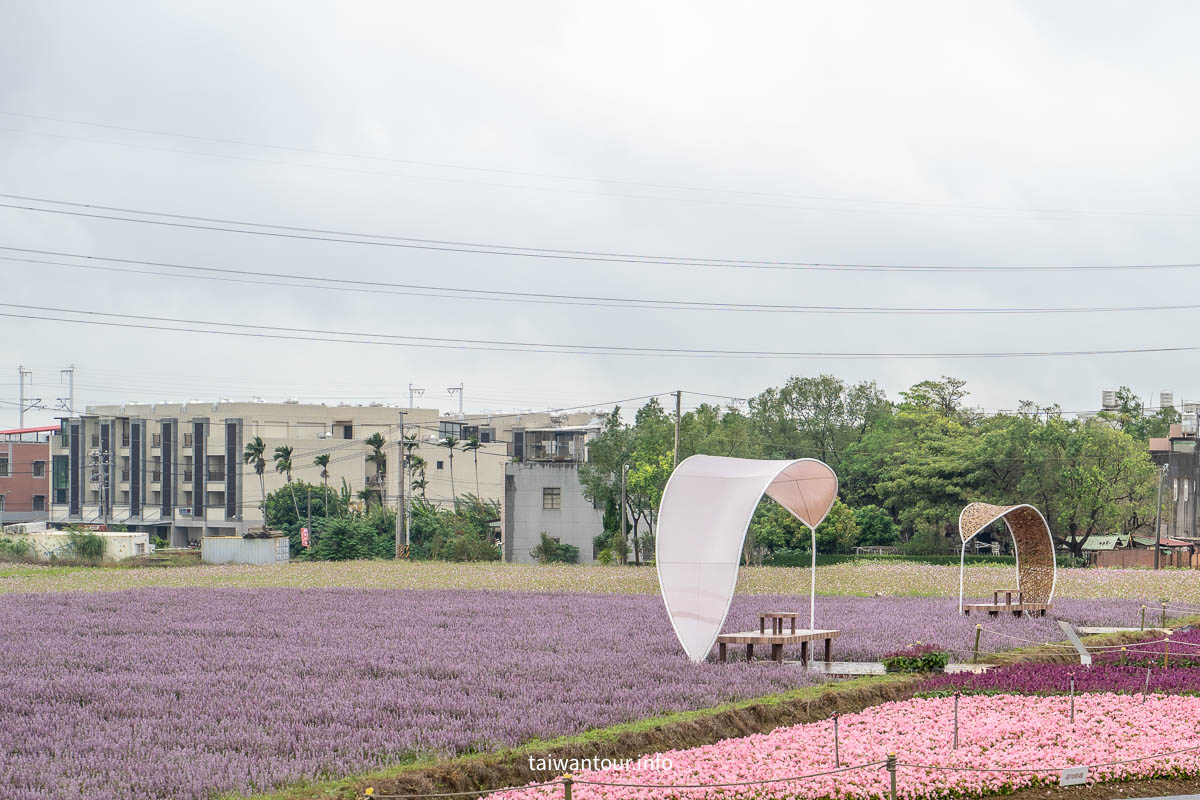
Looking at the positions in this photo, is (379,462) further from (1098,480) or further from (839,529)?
(1098,480)

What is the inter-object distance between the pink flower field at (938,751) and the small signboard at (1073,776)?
408 millimetres

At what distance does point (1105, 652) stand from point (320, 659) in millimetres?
14657

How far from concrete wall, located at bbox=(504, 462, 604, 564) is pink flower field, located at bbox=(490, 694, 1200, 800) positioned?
62.1 m

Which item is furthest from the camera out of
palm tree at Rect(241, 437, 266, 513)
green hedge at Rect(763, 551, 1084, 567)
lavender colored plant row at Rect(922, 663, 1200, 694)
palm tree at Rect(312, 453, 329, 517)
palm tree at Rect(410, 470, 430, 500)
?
palm tree at Rect(410, 470, 430, 500)

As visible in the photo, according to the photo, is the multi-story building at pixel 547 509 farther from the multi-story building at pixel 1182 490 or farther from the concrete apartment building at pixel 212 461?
the multi-story building at pixel 1182 490

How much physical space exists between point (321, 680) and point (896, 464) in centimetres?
6262

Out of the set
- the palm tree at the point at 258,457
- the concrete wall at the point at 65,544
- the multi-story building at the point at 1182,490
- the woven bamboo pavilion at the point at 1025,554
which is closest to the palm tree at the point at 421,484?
the palm tree at the point at 258,457

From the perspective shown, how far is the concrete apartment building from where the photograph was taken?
101m

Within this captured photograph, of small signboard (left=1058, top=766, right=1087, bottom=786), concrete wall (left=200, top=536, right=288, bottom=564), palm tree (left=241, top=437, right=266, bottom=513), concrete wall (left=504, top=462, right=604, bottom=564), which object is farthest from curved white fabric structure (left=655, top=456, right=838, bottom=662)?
palm tree (left=241, top=437, right=266, bottom=513)

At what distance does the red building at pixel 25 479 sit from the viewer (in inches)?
4525

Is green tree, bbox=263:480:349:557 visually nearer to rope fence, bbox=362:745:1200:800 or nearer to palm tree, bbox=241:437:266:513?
palm tree, bbox=241:437:266:513

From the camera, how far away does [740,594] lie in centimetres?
3638

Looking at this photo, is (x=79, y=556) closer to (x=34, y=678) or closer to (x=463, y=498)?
(x=463, y=498)

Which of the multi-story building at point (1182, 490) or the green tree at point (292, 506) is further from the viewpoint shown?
the green tree at point (292, 506)
